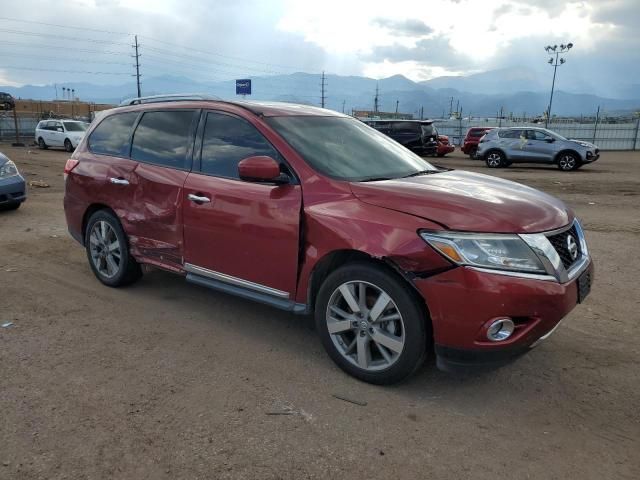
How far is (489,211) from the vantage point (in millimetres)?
3037

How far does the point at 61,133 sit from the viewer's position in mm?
25406

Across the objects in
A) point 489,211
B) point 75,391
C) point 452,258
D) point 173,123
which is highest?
point 173,123

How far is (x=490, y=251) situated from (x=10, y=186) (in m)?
8.45

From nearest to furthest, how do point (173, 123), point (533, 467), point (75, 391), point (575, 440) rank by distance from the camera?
1. point (533, 467)
2. point (575, 440)
3. point (75, 391)
4. point (173, 123)

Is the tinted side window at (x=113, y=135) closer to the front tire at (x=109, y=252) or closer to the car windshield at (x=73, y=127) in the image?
the front tire at (x=109, y=252)

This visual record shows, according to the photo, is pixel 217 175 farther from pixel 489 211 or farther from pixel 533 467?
pixel 533 467

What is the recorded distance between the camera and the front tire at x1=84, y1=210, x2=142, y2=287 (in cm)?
493

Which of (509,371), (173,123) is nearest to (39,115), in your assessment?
(173,123)

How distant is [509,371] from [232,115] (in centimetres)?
277

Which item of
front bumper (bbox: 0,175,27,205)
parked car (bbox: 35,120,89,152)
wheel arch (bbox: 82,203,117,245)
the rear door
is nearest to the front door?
the rear door

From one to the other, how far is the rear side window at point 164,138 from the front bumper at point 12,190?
5095mm

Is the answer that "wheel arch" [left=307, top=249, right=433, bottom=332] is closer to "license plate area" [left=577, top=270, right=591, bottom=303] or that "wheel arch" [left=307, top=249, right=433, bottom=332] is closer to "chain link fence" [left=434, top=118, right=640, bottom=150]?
"license plate area" [left=577, top=270, right=591, bottom=303]

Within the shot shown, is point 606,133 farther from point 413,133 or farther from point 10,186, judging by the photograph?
point 10,186

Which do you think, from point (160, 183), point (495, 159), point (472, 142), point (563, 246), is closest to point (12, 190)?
point (160, 183)
